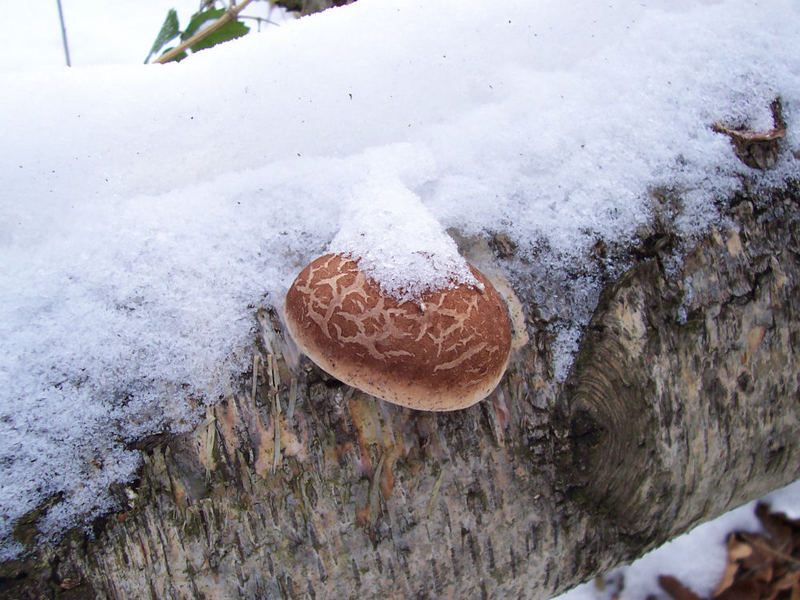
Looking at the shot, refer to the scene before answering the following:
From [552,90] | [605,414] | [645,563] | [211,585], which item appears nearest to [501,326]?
[605,414]

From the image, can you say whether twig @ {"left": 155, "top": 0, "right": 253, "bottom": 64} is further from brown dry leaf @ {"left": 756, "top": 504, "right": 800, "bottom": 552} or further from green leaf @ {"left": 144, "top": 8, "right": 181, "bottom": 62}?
brown dry leaf @ {"left": 756, "top": 504, "right": 800, "bottom": 552}

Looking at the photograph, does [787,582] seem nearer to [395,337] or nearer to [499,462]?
[499,462]

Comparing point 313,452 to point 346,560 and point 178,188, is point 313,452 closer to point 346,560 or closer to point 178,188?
point 346,560

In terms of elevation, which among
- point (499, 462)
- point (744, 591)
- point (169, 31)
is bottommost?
point (744, 591)

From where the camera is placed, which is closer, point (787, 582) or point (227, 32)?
point (227, 32)

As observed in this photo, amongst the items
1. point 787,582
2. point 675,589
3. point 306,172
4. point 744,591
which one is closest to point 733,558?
point 744,591

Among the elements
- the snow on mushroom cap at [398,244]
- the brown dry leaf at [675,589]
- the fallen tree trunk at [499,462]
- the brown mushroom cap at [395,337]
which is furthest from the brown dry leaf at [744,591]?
the snow on mushroom cap at [398,244]

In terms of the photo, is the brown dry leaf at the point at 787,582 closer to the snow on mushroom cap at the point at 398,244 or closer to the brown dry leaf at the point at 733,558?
the brown dry leaf at the point at 733,558
